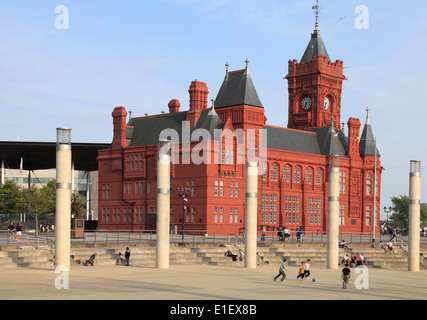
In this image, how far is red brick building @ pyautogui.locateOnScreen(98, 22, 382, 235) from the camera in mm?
75250

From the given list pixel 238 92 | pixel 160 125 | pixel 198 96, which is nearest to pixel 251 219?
pixel 238 92

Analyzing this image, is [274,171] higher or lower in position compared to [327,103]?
lower

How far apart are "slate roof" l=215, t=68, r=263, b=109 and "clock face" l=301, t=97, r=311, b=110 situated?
2402 centimetres

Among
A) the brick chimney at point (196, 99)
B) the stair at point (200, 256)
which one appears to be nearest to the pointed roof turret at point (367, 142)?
the brick chimney at point (196, 99)

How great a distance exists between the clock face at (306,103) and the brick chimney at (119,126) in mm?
30141

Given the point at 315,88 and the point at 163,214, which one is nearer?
the point at 163,214

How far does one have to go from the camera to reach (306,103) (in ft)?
336

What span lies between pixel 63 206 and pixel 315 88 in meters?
65.9

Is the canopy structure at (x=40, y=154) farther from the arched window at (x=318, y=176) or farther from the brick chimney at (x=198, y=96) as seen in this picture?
the arched window at (x=318, y=176)

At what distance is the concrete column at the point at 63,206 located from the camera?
39.2 m

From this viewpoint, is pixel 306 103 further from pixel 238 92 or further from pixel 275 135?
pixel 238 92
